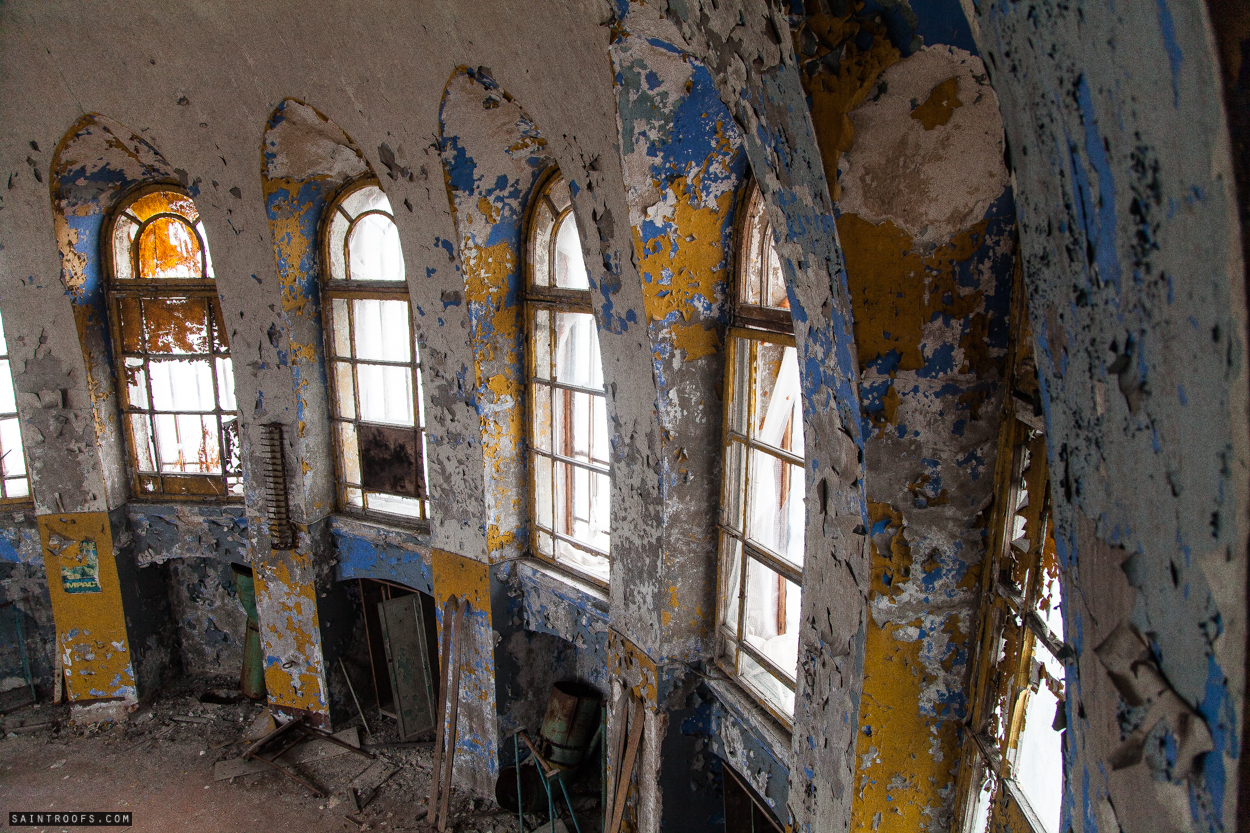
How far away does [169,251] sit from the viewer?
5719mm

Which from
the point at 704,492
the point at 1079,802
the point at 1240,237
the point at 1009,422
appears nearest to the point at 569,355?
the point at 704,492

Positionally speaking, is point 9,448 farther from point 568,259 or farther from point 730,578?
point 730,578

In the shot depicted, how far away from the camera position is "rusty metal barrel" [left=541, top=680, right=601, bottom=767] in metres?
4.68

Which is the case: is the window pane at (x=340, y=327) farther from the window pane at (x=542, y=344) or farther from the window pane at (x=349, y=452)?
the window pane at (x=542, y=344)

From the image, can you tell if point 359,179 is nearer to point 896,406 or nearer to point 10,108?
point 10,108

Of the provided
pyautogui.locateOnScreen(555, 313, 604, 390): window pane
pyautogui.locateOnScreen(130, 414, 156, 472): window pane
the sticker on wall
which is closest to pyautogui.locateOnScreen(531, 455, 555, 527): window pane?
pyautogui.locateOnScreen(555, 313, 604, 390): window pane

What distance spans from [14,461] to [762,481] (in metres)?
5.36

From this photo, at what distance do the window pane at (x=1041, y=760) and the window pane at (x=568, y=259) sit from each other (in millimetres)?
2788

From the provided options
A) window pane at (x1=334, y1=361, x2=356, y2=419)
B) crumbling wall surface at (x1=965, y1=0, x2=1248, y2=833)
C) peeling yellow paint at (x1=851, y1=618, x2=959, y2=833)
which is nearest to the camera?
crumbling wall surface at (x1=965, y1=0, x2=1248, y2=833)

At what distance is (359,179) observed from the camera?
4.96m

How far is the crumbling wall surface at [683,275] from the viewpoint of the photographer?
2762 millimetres

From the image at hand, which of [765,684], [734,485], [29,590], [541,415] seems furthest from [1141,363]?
[29,590]

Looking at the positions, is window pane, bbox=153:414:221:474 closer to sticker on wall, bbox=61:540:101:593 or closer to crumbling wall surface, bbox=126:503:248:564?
crumbling wall surface, bbox=126:503:248:564

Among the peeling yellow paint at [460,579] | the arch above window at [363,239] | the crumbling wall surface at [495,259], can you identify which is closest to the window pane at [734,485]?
the crumbling wall surface at [495,259]
